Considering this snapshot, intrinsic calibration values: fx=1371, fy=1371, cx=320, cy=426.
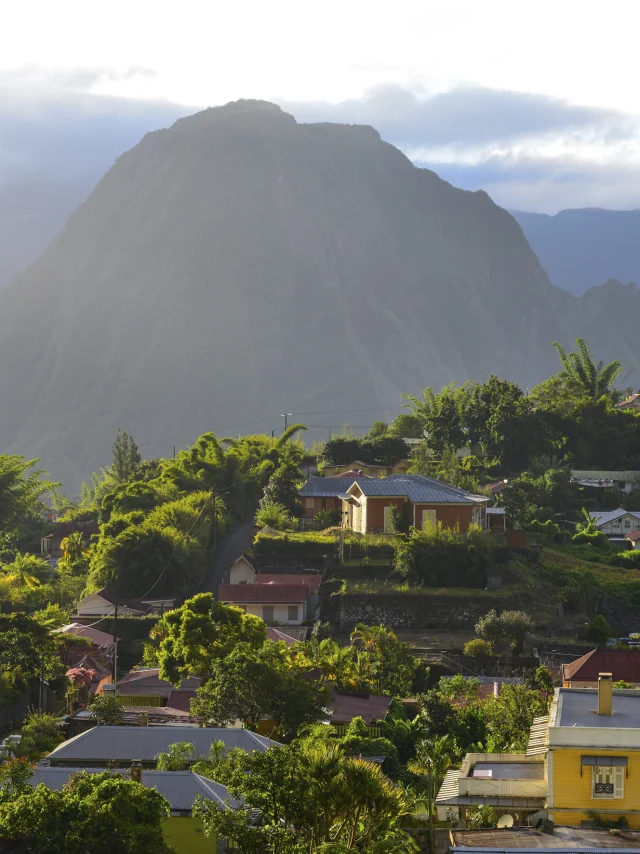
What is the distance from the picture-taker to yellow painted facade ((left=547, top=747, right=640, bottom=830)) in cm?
1659

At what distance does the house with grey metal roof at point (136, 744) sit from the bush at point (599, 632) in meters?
19.1

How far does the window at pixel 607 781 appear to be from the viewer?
54.6 ft

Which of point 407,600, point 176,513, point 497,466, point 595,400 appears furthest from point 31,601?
point 595,400

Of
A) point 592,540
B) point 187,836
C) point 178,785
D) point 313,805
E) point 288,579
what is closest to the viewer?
point 313,805

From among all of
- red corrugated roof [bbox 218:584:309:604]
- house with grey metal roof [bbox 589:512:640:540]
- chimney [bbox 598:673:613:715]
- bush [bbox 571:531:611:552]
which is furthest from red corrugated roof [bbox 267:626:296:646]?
chimney [bbox 598:673:613:715]

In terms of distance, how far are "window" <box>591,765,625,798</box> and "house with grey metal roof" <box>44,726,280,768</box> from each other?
7.15 meters

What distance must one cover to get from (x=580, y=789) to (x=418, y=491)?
97.3 feet

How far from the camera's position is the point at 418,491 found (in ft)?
152

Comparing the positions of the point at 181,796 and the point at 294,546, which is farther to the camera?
the point at 294,546

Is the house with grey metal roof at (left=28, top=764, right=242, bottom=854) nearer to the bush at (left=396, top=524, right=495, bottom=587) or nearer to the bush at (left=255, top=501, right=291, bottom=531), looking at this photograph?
the bush at (left=396, top=524, right=495, bottom=587)

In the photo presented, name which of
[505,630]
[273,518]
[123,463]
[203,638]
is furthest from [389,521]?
[123,463]

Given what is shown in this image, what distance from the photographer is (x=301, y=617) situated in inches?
1635

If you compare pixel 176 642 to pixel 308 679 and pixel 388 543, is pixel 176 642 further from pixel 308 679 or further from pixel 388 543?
pixel 388 543

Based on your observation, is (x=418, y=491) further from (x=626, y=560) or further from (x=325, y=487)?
(x=626, y=560)
